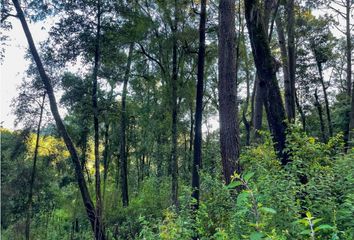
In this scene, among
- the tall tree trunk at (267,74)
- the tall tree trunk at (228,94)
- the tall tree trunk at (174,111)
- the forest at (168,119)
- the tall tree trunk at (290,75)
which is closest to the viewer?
the forest at (168,119)

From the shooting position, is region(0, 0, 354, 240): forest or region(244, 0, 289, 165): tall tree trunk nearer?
region(0, 0, 354, 240): forest

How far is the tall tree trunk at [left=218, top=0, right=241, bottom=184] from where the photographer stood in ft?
17.3

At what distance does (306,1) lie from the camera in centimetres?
1091

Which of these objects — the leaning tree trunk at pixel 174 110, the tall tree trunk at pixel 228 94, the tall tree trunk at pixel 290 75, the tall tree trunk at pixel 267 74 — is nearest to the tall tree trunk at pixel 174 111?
the leaning tree trunk at pixel 174 110

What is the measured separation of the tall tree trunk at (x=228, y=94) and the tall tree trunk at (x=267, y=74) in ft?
1.29

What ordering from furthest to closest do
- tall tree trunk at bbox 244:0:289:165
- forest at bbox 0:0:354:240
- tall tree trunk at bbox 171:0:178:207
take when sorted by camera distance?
tall tree trunk at bbox 171:0:178:207, tall tree trunk at bbox 244:0:289:165, forest at bbox 0:0:354:240

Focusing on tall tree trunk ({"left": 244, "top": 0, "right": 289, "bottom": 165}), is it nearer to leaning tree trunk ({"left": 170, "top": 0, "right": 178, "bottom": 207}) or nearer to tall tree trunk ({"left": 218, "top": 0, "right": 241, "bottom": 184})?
tall tree trunk ({"left": 218, "top": 0, "right": 241, "bottom": 184})

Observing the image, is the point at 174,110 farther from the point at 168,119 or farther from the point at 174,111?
the point at 168,119

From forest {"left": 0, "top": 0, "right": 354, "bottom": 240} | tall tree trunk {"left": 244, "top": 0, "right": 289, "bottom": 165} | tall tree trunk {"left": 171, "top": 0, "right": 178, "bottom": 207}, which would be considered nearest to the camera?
forest {"left": 0, "top": 0, "right": 354, "bottom": 240}

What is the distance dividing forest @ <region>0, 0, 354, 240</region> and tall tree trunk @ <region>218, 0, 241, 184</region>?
2cm

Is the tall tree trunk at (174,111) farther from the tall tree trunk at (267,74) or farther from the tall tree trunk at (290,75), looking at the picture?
the tall tree trunk at (267,74)

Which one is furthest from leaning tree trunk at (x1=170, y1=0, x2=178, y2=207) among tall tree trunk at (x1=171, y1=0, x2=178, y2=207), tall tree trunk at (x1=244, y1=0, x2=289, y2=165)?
tall tree trunk at (x1=244, y1=0, x2=289, y2=165)

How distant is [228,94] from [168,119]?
10.1 meters

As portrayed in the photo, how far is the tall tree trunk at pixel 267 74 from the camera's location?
200 inches
